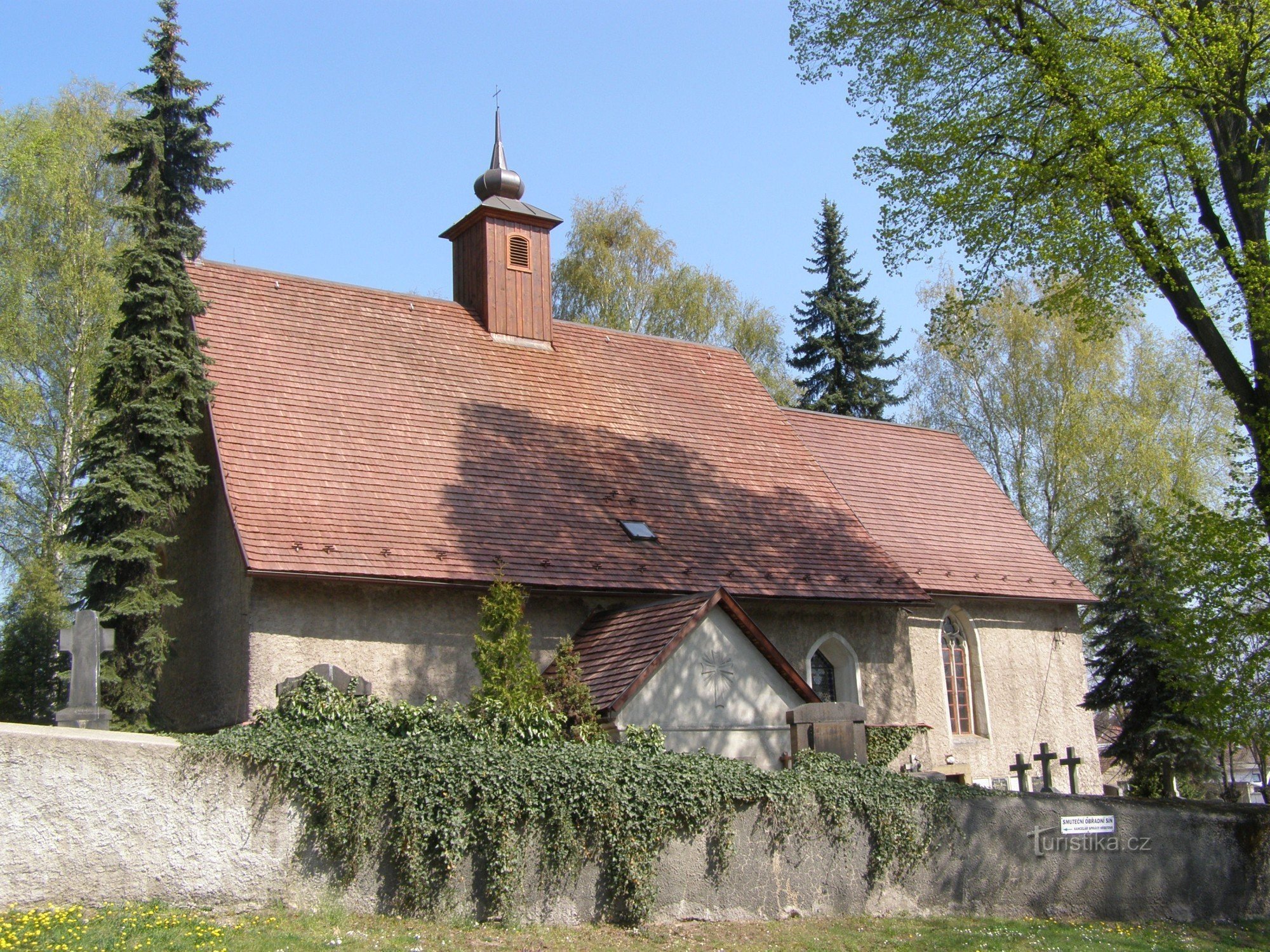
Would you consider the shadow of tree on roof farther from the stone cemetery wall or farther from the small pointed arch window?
the stone cemetery wall

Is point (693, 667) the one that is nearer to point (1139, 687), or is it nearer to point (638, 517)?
point (638, 517)

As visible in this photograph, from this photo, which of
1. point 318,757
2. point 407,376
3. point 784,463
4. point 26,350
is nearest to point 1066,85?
point 784,463

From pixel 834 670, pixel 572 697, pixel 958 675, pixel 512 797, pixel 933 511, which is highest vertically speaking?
pixel 933 511

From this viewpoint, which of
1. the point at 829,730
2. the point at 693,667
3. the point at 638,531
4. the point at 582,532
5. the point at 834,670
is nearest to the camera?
the point at 829,730

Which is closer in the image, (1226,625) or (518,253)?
(1226,625)

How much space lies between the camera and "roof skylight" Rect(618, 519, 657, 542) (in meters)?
16.0

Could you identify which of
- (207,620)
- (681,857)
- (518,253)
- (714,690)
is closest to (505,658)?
(714,690)

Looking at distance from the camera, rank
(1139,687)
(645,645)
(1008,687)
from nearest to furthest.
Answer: (645,645), (1008,687), (1139,687)

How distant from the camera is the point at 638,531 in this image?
1614 centimetres

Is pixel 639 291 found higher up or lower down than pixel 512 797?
higher up

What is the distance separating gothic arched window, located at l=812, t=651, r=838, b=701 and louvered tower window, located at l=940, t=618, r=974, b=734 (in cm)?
343

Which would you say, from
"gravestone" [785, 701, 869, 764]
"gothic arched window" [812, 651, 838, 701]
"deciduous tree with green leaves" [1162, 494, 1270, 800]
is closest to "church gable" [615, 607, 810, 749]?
"gravestone" [785, 701, 869, 764]

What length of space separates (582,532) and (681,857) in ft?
19.1

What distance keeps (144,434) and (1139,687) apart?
1796 centimetres
